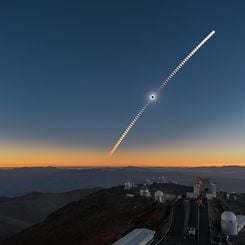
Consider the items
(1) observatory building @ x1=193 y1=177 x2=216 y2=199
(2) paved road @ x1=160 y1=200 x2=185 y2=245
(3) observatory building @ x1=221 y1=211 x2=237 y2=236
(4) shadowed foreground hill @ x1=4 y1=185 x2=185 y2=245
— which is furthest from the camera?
(1) observatory building @ x1=193 y1=177 x2=216 y2=199

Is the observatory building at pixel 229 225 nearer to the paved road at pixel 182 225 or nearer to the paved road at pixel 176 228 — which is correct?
the paved road at pixel 182 225

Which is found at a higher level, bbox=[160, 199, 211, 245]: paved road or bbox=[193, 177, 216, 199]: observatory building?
bbox=[193, 177, 216, 199]: observatory building

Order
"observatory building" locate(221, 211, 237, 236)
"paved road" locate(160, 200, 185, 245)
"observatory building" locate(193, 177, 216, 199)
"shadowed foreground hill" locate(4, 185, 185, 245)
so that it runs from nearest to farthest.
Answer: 1. "paved road" locate(160, 200, 185, 245)
2. "observatory building" locate(221, 211, 237, 236)
3. "shadowed foreground hill" locate(4, 185, 185, 245)
4. "observatory building" locate(193, 177, 216, 199)

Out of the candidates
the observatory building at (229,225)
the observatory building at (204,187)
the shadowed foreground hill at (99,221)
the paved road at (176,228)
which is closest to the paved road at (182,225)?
the paved road at (176,228)

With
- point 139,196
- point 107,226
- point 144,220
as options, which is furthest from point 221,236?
point 139,196

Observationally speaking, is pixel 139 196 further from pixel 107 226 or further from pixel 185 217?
pixel 185 217

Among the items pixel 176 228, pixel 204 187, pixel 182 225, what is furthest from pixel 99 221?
Result: pixel 176 228

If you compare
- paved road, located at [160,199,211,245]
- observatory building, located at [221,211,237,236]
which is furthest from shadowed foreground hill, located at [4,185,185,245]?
observatory building, located at [221,211,237,236]

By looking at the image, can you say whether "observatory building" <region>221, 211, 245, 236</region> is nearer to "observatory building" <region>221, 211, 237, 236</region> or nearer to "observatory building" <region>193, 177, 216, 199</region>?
"observatory building" <region>221, 211, 237, 236</region>
